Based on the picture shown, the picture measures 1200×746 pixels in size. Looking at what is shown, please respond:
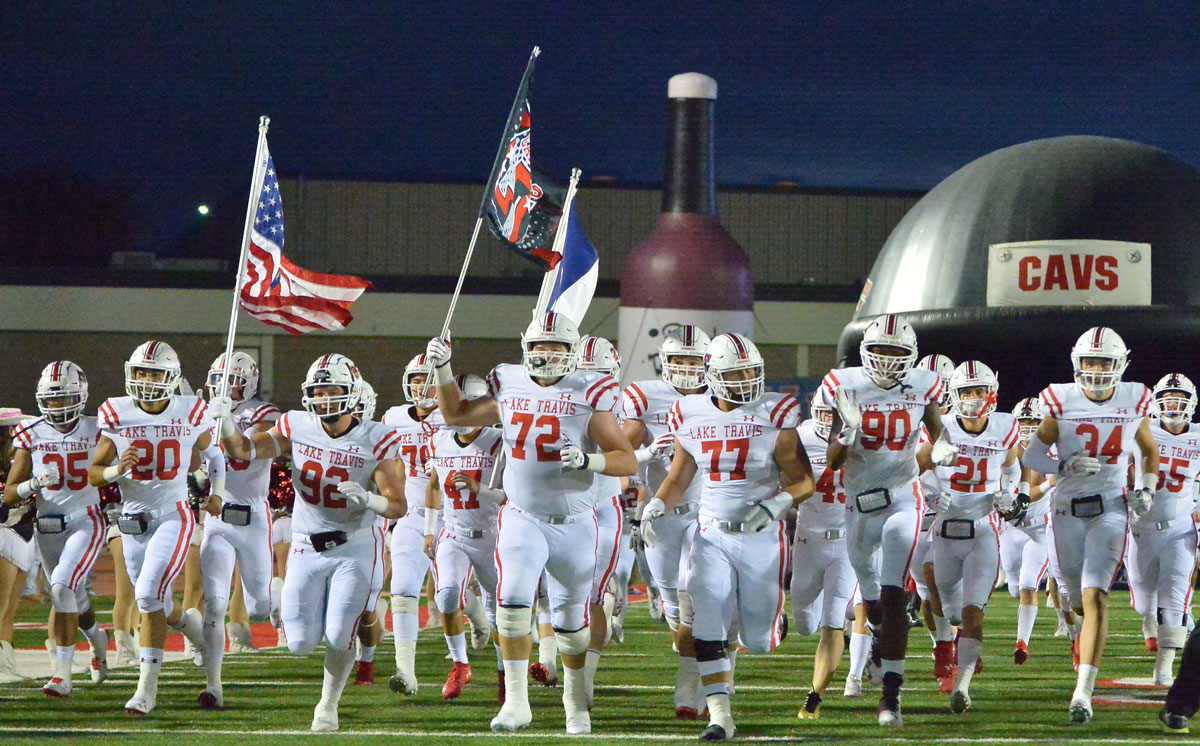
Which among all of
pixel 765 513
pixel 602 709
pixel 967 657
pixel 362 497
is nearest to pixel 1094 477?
pixel 967 657

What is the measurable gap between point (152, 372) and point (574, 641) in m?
3.07

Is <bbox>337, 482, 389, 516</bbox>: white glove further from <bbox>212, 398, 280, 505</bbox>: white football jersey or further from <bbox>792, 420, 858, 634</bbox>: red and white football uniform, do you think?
<bbox>792, 420, 858, 634</bbox>: red and white football uniform

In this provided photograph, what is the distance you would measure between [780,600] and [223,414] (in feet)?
10.8

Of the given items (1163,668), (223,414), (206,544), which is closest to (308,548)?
(223,414)

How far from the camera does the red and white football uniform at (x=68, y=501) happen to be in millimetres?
10430

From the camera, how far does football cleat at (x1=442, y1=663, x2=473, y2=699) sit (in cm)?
1005

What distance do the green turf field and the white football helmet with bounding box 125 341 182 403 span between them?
5.99ft

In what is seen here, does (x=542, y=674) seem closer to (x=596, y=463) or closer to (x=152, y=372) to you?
(x=596, y=463)

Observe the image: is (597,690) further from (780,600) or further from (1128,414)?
(1128,414)

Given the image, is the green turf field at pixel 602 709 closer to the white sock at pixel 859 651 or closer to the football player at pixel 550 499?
the white sock at pixel 859 651

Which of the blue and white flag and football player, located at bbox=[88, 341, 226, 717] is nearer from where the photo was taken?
football player, located at bbox=[88, 341, 226, 717]

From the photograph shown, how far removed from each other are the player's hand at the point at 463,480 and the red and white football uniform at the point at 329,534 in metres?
0.91

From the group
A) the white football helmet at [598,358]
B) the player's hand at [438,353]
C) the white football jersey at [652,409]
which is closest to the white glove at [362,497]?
the player's hand at [438,353]

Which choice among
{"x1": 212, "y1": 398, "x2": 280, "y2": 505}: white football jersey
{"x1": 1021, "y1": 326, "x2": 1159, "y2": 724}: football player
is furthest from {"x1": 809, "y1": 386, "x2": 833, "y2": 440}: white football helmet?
{"x1": 212, "y1": 398, "x2": 280, "y2": 505}: white football jersey
